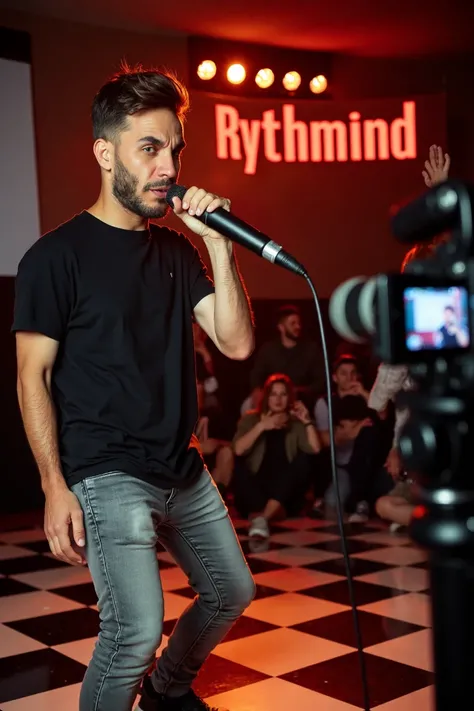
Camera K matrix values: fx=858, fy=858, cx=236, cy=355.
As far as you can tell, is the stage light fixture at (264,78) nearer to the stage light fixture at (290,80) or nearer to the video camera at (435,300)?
the stage light fixture at (290,80)

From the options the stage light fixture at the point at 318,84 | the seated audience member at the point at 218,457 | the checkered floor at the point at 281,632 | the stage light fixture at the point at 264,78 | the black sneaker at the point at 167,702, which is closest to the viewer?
the black sneaker at the point at 167,702

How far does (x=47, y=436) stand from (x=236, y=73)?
4.88 m

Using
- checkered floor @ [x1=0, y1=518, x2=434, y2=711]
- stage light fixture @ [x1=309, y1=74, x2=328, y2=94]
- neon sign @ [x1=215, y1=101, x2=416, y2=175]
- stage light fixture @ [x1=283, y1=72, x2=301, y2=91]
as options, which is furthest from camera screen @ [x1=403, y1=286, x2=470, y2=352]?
stage light fixture @ [x1=309, y1=74, x2=328, y2=94]

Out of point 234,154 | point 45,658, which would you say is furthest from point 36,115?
point 45,658

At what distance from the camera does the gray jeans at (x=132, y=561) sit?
60.0 inches

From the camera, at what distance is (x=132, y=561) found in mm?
1542

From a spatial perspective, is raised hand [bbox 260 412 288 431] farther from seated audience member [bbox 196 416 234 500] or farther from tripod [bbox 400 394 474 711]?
tripod [bbox 400 394 474 711]

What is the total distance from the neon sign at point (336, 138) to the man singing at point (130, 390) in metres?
4.37

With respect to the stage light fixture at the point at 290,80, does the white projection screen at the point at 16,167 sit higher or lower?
lower

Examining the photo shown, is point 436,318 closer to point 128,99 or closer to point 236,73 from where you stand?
point 128,99

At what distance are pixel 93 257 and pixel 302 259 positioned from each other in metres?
4.46

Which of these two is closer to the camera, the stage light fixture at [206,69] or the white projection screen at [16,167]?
the white projection screen at [16,167]

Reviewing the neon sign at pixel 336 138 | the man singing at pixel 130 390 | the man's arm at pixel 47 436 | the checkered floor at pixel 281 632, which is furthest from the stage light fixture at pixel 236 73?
the man's arm at pixel 47 436

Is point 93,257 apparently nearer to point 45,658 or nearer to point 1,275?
point 45,658
